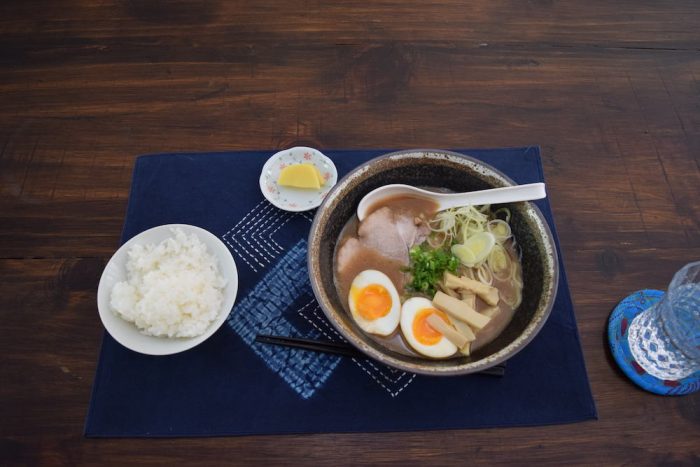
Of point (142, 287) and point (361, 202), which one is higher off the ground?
point (361, 202)

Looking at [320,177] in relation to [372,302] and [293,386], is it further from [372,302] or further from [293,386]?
[293,386]

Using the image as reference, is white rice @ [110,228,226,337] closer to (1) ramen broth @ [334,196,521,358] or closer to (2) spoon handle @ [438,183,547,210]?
(1) ramen broth @ [334,196,521,358]

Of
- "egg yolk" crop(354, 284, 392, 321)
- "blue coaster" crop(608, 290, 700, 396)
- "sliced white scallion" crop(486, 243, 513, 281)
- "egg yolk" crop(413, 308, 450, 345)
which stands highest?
"sliced white scallion" crop(486, 243, 513, 281)

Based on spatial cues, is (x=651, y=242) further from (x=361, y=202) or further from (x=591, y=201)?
(x=361, y=202)

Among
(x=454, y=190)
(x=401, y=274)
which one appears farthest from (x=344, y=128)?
(x=401, y=274)

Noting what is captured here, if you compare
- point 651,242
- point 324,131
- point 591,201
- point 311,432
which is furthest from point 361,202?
point 651,242

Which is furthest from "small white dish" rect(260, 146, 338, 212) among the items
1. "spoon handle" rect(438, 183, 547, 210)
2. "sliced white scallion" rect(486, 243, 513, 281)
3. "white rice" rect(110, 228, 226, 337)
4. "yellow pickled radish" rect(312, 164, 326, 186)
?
"sliced white scallion" rect(486, 243, 513, 281)
